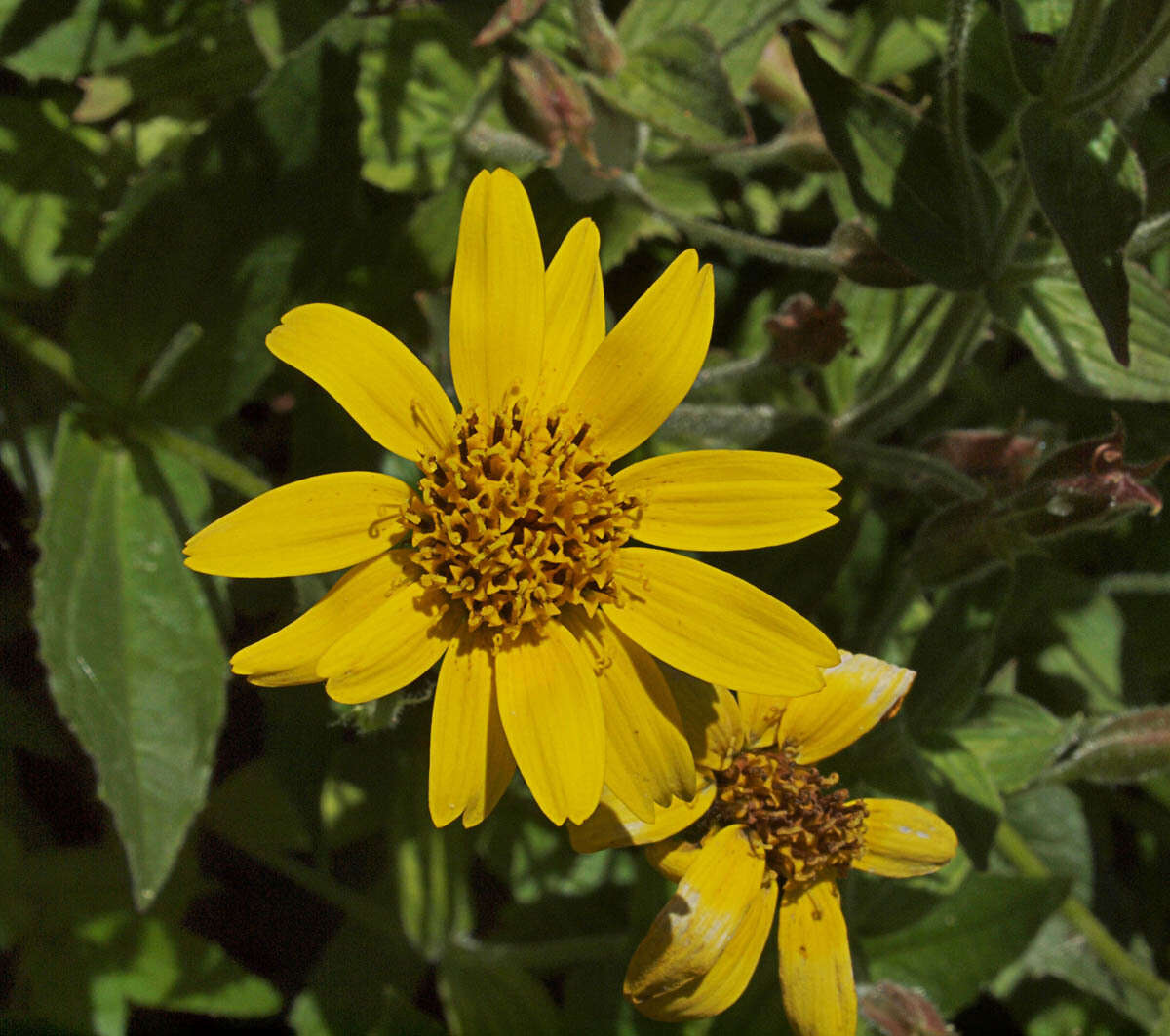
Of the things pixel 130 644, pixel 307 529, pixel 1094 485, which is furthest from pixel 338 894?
pixel 1094 485

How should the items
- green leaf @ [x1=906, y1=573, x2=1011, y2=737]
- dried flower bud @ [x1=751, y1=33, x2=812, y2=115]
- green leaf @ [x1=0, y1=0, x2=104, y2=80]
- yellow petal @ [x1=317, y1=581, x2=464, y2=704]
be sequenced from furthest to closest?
1. dried flower bud @ [x1=751, y1=33, x2=812, y2=115]
2. green leaf @ [x1=0, y1=0, x2=104, y2=80]
3. green leaf @ [x1=906, y1=573, x2=1011, y2=737]
4. yellow petal @ [x1=317, y1=581, x2=464, y2=704]

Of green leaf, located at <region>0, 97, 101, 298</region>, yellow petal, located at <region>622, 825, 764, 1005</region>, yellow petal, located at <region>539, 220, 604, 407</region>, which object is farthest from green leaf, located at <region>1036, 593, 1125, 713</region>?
green leaf, located at <region>0, 97, 101, 298</region>

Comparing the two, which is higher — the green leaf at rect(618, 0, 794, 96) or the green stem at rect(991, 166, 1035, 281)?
the green leaf at rect(618, 0, 794, 96)

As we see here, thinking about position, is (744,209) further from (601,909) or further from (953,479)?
(601,909)

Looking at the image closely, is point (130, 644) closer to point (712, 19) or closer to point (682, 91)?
point (682, 91)

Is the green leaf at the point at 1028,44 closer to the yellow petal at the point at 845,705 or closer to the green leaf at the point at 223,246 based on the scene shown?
the yellow petal at the point at 845,705

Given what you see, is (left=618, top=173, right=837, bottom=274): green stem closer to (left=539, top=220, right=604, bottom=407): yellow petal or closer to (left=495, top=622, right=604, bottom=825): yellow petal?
(left=539, top=220, right=604, bottom=407): yellow petal

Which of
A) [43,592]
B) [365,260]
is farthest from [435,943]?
[365,260]
